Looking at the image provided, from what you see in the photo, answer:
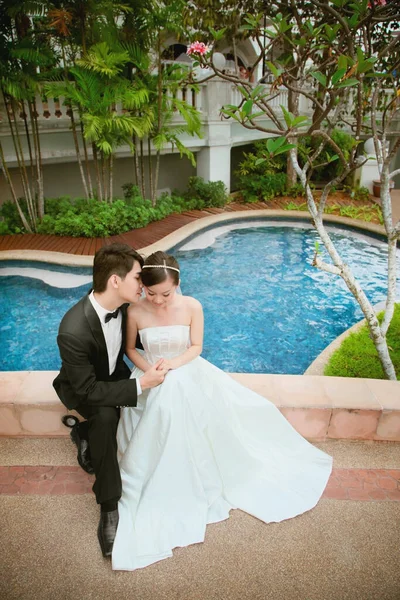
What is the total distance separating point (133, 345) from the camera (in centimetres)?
293

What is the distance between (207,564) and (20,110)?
9.17 metres

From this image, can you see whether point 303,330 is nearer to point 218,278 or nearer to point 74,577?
point 218,278

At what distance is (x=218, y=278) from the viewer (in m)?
7.44

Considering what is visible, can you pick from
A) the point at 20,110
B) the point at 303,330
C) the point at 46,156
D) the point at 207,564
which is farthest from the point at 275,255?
the point at 207,564

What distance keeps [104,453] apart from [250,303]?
14.6 ft

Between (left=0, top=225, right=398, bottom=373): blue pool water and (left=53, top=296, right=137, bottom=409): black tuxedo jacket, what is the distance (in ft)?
8.60

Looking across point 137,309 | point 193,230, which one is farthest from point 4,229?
point 137,309

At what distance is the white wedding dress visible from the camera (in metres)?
2.50

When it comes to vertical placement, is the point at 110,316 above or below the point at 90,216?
above

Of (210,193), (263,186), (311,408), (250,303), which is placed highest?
(263,186)

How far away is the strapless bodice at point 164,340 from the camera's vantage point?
281 centimetres

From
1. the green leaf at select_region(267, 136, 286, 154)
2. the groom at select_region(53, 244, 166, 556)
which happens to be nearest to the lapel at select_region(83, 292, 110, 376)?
the groom at select_region(53, 244, 166, 556)

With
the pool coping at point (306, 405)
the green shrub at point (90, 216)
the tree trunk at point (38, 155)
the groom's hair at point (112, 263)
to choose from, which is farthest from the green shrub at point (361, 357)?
the tree trunk at point (38, 155)

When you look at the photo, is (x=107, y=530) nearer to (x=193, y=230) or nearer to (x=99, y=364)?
(x=99, y=364)
